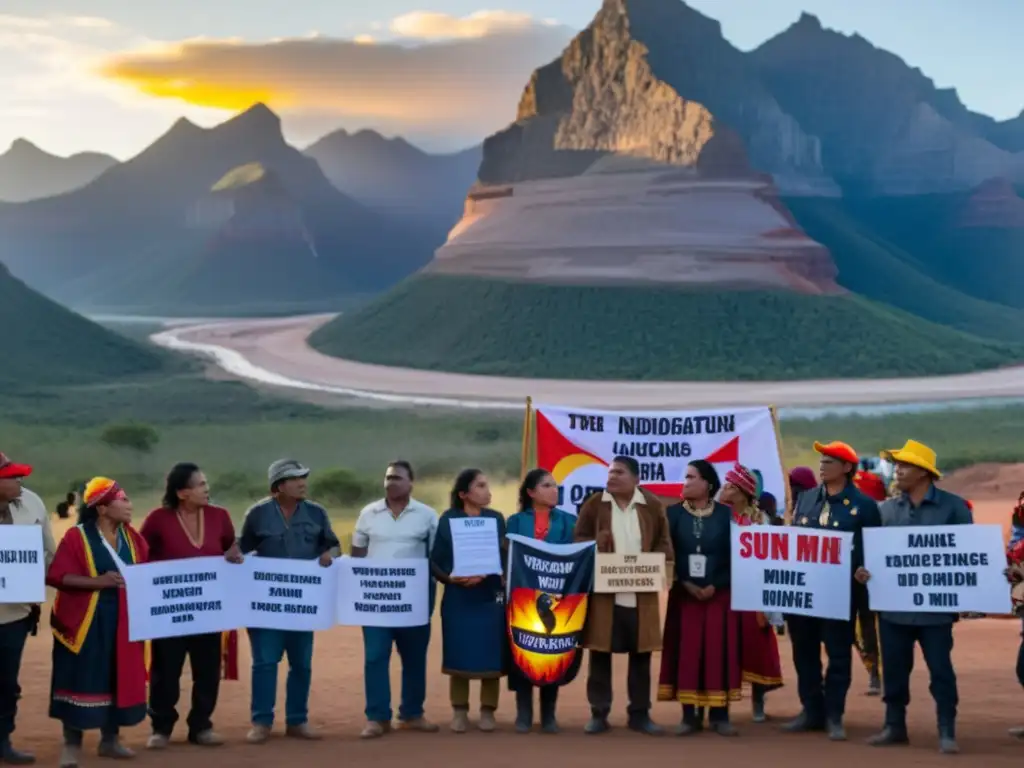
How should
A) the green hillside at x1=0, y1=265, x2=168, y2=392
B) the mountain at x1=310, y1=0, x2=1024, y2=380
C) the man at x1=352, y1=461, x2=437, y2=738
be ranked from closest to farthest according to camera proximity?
the man at x1=352, y1=461, x2=437, y2=738 → the green hillside at x1=0, y1=265, x2=168, y2=392 → the mountain at x1=310, y1=0, x2=1024, y2=380

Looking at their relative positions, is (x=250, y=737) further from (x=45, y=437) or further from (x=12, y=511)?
(x=45, y=437)

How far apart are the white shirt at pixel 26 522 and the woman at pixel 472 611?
2437 millimetres

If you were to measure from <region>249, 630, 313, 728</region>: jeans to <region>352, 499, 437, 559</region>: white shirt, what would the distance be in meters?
0.73

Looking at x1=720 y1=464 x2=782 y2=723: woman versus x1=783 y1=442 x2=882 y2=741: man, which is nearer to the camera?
x1=783 y1=442 x2=882 y2=741: man

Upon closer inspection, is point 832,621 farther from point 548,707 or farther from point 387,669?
point 387,669

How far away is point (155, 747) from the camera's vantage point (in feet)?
33.0

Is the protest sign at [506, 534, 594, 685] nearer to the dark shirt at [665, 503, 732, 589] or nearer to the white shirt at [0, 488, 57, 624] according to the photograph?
the dark shirt at [665, 503, 732, 589]

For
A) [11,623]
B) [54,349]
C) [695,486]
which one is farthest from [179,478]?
[54,349]

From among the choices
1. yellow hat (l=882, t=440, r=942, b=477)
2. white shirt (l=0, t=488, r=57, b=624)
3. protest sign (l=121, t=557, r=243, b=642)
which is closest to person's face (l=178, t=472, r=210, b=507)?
protest sign (l=121, t=557, r=243, b=642)

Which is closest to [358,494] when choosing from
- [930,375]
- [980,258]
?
[930,375]

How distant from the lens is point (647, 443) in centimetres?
1317

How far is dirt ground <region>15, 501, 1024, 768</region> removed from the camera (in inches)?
376

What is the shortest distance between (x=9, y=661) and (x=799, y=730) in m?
5.06

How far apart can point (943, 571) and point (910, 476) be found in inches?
24.1
